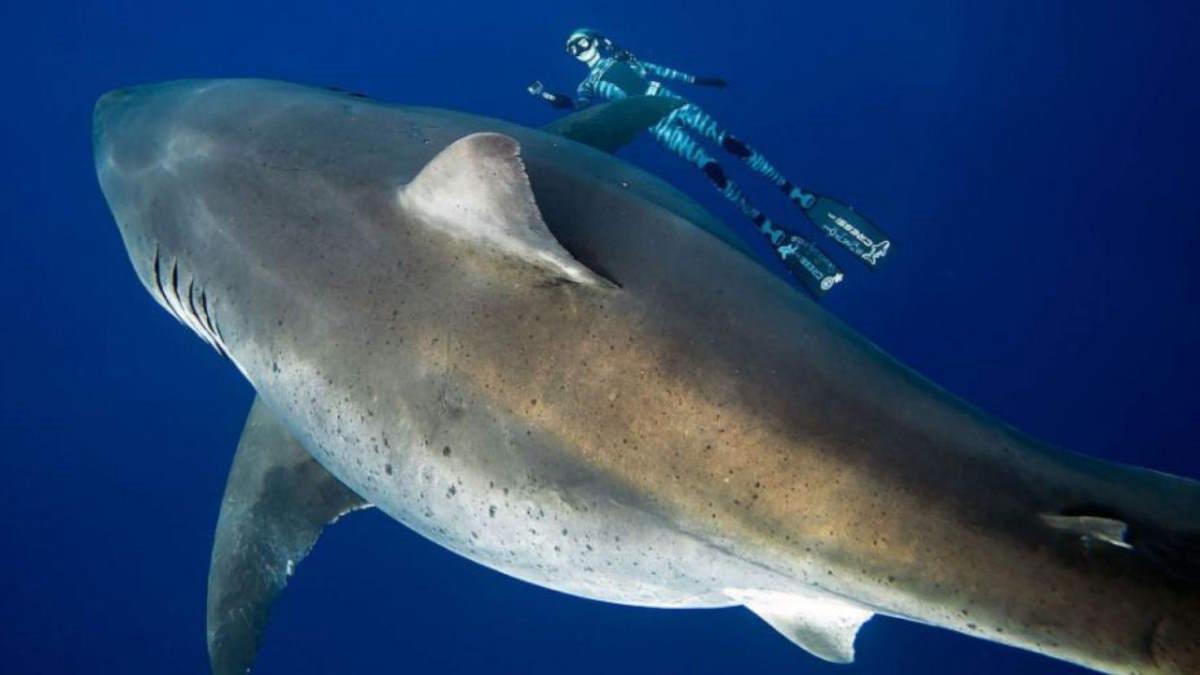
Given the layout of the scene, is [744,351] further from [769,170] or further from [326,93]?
[769,170]

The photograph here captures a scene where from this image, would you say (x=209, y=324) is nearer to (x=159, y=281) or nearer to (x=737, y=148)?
(x=159, y=281)

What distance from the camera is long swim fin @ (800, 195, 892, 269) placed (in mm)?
8703

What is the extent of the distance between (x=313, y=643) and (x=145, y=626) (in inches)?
194

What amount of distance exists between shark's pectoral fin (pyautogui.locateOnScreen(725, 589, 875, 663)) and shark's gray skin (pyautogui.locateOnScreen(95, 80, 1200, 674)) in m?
0.01

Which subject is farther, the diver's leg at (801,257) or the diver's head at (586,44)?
the diver's head at (586,44)

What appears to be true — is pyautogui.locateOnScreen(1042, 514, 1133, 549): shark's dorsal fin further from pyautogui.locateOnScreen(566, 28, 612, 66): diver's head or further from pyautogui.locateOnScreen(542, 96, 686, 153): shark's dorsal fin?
pyautogui.locateOnScreen(566, 28, 612, 66): diver's head

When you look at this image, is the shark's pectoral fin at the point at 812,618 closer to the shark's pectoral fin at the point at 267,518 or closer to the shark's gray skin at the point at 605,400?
the shark's gray skin at the point at 605,400

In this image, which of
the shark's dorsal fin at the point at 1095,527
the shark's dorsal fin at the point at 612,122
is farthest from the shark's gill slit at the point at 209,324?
the shark's dorsal fin at the point at 1095,527

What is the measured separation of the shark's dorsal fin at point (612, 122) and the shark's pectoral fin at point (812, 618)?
9.85 feet

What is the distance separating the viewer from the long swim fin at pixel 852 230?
343 inches

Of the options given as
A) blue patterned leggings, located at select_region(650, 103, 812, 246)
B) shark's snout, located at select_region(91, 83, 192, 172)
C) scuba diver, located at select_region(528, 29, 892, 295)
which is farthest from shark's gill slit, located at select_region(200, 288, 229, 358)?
blue patterned leggings, located at select_region(650, 103, 812, 246)

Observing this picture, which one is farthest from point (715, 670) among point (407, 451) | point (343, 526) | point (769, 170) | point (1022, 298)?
point (407, 451)

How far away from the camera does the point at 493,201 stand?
87.4 inches

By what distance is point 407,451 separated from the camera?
2.66 meters
